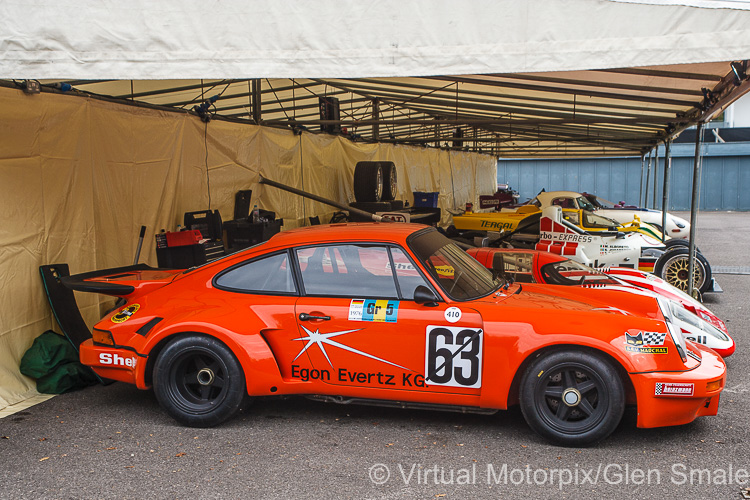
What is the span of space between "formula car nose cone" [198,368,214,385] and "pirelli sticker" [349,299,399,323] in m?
1.06

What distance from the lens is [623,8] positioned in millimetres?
3703

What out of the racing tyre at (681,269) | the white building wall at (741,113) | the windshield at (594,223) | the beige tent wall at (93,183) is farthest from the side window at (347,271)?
the white building wall at (741,113)

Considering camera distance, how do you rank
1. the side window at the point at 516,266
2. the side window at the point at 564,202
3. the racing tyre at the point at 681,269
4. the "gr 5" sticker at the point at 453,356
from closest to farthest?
the "gr 5" sticker at the point at 453,356, the side window at the point at 516,266, the racing tyre at the point at 681,269, the side window at the point at 564,202

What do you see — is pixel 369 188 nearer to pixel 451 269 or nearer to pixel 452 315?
pixel 451 269

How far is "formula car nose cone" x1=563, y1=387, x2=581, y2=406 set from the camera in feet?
12.4

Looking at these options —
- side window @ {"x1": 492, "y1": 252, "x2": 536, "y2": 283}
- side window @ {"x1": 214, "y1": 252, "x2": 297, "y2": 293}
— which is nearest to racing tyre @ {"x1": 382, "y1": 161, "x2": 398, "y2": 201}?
side window @ {"x1": 492, "y1": 252, "x2": 536, "y2": 283}

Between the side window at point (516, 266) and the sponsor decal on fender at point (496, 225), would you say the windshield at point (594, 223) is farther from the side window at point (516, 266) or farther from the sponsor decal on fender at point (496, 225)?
the side window at point (516, 266)

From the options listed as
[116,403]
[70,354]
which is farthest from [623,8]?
[70,354]

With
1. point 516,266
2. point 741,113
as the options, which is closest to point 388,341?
point 516,266

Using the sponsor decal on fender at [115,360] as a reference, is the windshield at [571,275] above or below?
above

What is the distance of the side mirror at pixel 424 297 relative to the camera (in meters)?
3.95

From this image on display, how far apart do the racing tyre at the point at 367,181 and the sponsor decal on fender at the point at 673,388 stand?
32.7ft

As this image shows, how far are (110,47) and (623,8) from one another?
3.25m

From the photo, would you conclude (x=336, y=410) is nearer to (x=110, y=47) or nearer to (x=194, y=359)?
(x=194, y=359)
